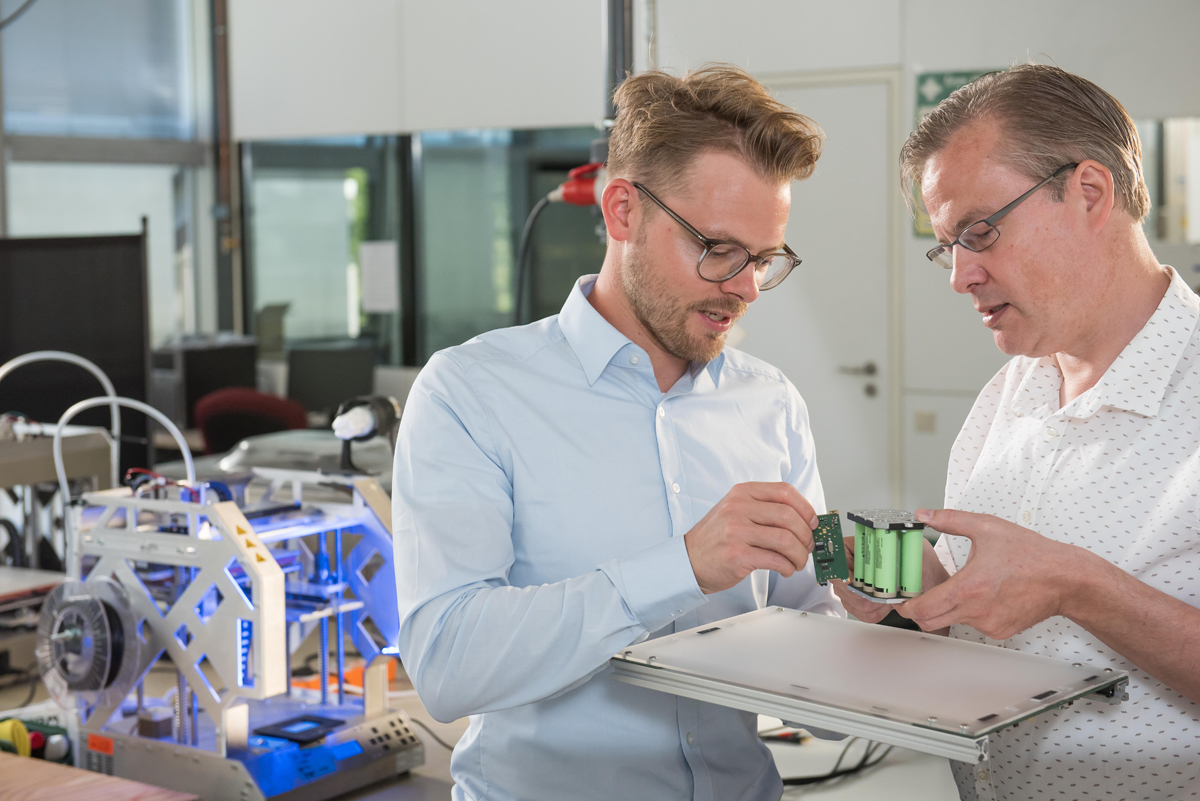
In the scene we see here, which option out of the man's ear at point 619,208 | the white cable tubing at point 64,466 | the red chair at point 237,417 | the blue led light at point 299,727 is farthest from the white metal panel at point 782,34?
the blue led light at point 299,727

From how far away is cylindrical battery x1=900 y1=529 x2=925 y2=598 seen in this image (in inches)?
41.1

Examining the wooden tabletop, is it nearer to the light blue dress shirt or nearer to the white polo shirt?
the light blue dress shirt

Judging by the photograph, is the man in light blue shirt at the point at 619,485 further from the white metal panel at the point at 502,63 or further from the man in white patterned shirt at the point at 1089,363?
the white metal panel at the point at 502,63

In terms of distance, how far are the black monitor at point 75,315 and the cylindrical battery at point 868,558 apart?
2.08 m

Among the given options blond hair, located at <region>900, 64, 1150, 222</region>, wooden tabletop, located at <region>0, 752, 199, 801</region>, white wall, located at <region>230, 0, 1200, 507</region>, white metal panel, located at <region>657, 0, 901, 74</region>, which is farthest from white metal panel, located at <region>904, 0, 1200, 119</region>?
wooden tabletop, located at <region>0, 752, 199, 801</region>

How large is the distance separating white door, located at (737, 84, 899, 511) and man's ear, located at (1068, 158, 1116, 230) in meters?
3.10

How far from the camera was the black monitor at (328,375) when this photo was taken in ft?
16.2

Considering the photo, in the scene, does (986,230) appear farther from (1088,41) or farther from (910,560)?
(1088,41)

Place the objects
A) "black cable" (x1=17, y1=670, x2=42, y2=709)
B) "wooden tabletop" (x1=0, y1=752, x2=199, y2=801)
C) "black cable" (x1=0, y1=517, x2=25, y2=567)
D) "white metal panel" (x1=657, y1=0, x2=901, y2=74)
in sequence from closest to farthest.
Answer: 1. "wooden tabletop" (x1=0, y1=752, x2=199, y2=801)
2. "black cable" (x1=17, y1=670, x2=42, y2=709)
3. "black cable" (x1=0, y1=517, x2=25, y2=567)
4. "white metal panel" (x1=657, y1=0, x2=901, y2=74)

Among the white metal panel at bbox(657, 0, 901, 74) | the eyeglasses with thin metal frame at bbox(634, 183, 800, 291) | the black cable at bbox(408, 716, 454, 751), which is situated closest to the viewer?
the eyeglasses with thin metal frame at bbox(634, 183, 800, 291)

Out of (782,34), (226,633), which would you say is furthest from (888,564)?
(782,34)

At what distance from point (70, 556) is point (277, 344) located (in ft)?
12.8

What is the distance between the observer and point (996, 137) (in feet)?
4.00

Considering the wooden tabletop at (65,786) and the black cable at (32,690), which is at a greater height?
the wooden tabletop at (65,786)
